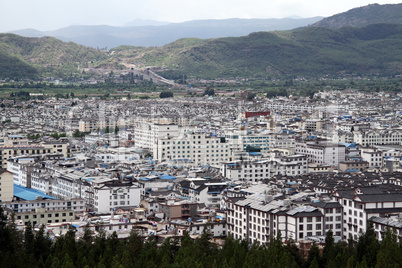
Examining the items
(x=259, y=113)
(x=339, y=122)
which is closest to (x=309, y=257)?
(x=339, y=122)

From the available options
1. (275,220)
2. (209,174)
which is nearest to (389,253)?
(275,220)

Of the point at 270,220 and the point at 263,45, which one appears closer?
the point at 270,220

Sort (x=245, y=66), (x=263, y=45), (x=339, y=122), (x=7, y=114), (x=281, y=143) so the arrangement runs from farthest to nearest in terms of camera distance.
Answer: (x=263, y=45), (x=245, y=66), (x=7, y=114), (x=339, y=122), (x=281, y=143)

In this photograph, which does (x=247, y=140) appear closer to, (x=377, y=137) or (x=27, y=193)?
(x=377, y=137)

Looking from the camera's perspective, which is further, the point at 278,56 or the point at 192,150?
the point at 278,56

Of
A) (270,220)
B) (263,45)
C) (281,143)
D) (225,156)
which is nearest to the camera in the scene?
(270,220)

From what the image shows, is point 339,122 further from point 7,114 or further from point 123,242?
point 123,242

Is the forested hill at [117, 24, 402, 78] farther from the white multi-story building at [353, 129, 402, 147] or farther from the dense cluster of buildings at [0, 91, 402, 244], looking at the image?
the white multi-story building at [353, 129, 402, 147]

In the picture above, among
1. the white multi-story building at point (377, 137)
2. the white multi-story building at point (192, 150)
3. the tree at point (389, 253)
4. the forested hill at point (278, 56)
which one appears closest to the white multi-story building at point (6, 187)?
the white multi-story building at point (192, 150)
